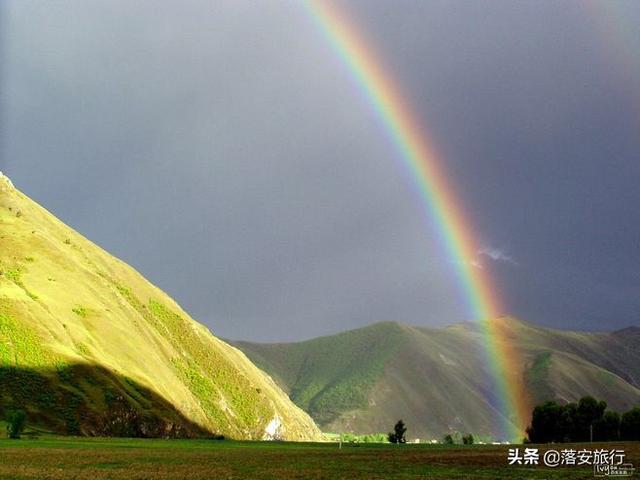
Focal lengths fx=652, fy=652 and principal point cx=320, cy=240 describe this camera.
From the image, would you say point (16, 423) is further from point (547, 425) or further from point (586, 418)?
point (586, 418)

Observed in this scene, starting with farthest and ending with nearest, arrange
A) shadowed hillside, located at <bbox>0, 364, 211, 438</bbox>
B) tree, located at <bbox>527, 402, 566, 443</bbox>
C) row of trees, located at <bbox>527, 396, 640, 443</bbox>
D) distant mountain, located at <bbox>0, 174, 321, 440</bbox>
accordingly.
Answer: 1. tree, located at <bbox>527, 402, 566, 443</bbox>
2. row of trees, located at <bbox>527, 396, 640, 443</bbox>
3. distant mountain, located at <bbox>0, 174, 321, 440</bbox>
4. shadowed hillside, located at <bbox>0, 364, 211, 438</bbox>

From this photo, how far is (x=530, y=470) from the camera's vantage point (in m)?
47.6

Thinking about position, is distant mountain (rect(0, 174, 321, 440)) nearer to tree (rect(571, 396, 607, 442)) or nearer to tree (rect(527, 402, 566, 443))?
tree (rect(527, 402, 566, 443))

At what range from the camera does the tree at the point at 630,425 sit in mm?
182750

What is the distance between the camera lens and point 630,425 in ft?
605

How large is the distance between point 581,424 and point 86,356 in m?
141

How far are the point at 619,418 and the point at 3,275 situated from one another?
170578mm

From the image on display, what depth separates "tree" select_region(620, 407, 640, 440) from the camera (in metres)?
183

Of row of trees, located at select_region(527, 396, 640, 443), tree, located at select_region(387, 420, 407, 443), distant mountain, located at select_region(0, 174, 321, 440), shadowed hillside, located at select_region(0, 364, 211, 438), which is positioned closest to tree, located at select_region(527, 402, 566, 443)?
row of trees, located at select_region(527, 396, 640, 443)

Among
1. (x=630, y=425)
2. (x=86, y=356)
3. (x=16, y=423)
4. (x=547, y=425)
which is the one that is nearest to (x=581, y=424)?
(x=547, y=425)

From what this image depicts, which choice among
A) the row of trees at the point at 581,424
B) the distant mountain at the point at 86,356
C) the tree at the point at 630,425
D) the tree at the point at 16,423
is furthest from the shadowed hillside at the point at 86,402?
the tree at the point at 630,425

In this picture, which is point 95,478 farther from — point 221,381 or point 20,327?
point 221,381

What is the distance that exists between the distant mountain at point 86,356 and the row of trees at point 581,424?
8228 cm

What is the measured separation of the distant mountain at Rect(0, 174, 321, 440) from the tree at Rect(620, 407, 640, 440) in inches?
4055
